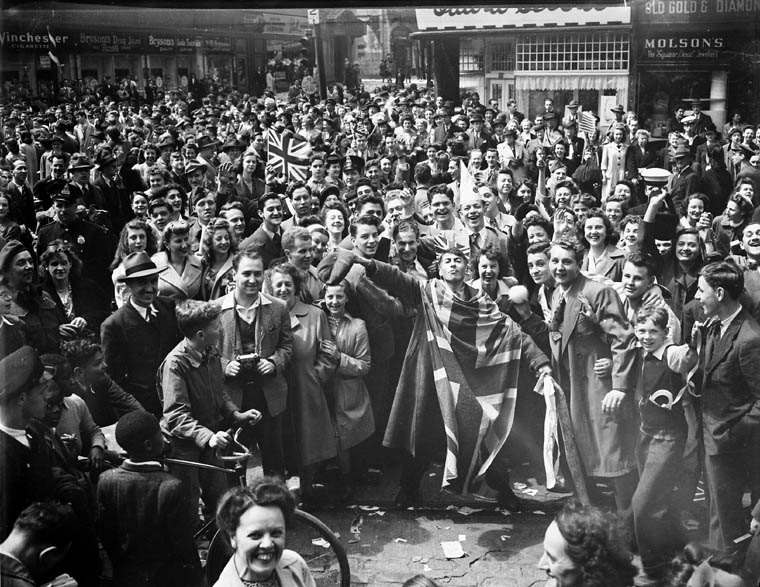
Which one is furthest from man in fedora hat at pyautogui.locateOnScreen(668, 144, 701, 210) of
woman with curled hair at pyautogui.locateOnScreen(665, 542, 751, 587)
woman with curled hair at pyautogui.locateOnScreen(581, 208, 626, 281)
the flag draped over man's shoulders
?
woman with curled hair at pyautogui.locateOnScreen(665, 542, 751, 587)

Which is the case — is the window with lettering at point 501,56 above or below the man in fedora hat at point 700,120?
above

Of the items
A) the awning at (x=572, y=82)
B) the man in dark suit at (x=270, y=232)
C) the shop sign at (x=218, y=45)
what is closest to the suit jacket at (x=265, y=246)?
the man in dark suit at (x=270, y=232)

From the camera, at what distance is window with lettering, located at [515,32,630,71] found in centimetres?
783

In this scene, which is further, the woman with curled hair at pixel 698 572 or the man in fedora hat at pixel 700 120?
the man in fedora hat at pixel 700 120

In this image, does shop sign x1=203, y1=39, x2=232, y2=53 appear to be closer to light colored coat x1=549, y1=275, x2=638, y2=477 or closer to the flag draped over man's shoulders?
the flag draped over man's shoulders

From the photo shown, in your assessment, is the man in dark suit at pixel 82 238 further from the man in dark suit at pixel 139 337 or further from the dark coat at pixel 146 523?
the dark coat at pixel 146 523

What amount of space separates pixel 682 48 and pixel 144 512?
244 inches

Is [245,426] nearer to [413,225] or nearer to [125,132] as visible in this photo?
[413,225]

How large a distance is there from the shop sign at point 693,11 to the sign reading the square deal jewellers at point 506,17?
0.17 metres

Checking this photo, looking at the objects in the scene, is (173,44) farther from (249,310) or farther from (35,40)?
(249,310)

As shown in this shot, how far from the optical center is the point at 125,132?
51.0 ft

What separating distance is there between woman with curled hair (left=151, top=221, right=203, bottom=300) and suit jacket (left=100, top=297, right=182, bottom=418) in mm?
901

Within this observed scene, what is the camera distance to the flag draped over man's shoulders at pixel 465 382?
5.80 m

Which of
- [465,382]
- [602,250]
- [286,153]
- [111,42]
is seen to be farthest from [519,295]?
[111,42]
